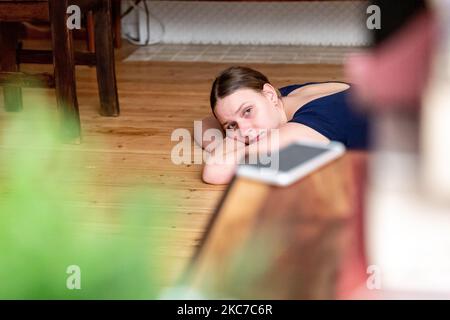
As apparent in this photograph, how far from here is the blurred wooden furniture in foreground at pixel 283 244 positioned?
0.60 m

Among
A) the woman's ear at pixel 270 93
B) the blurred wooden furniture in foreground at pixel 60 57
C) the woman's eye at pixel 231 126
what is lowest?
the woman's eye at pixel 231 126

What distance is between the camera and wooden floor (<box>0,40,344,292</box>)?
1.75 m

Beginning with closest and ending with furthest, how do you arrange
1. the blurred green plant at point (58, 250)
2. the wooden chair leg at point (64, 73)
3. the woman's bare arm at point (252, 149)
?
the blurred green plant at point (58, 250) → the woman's bare arm at point (252, 149) → the wooden chair leg at point (64, 73)

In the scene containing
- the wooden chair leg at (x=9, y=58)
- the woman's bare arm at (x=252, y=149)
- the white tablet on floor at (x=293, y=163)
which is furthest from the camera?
the wooden chair leg at (x=9, y=58)

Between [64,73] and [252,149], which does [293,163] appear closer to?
[252,149]

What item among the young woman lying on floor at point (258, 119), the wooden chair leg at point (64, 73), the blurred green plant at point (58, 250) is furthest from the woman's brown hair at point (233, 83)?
the blurred green plant at point (58, 250)

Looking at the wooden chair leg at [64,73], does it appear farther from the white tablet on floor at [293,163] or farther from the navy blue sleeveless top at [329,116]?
the white tablet on floor at [293,163]

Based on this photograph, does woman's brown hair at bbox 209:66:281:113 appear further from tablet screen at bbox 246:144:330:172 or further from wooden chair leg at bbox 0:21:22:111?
tablet screen at bbox 246:144:330:172

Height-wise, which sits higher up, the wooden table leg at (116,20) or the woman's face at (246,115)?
the wooden table leg at (116,20)

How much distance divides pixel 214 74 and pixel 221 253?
2.82 m

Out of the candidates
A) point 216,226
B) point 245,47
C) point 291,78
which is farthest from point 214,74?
point 216,226

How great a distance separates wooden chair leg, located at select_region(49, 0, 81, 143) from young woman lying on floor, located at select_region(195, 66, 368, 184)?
543 millimetres

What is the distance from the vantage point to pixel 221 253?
63 centimetres

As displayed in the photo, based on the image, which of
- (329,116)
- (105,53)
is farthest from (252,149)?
(105,53)
